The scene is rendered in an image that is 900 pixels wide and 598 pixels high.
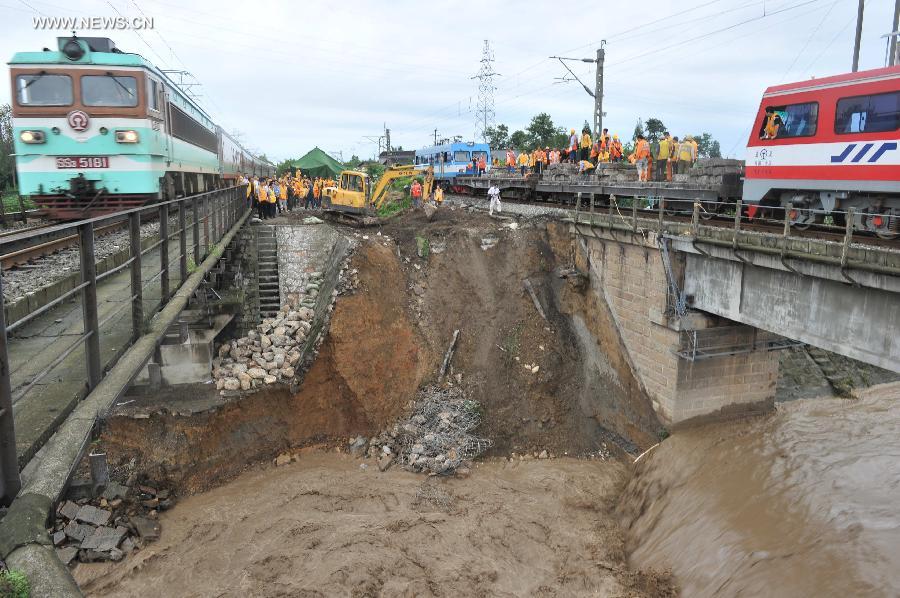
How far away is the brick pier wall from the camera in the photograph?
1452 cm

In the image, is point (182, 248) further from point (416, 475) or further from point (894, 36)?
point (894, 36)

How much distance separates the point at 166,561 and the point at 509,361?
9551 mm

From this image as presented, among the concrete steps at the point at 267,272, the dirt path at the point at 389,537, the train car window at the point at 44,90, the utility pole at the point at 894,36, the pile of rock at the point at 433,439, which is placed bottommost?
the dirt path at the point at 389,537

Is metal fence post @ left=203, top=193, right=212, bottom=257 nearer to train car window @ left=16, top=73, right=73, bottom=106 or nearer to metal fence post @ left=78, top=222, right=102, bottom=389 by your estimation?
train car window @ left=16, top=73, right=73, bottom=106

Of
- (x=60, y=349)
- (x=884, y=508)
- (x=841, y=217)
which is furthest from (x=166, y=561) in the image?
(x=841, y=217)

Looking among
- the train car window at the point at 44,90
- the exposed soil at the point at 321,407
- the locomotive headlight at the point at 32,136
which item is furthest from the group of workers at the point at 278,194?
the locomotive headlight at the point at 32,136

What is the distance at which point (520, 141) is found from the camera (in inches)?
2537

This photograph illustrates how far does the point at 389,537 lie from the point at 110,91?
1122 cm

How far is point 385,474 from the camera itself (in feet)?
46.5

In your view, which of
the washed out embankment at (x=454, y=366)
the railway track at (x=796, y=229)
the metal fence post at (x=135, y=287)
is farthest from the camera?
the washed out embankment at (x=454, y=366)

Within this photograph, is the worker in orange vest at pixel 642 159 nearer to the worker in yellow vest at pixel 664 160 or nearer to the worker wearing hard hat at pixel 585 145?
the worker in yellow vest at pixel 664 160

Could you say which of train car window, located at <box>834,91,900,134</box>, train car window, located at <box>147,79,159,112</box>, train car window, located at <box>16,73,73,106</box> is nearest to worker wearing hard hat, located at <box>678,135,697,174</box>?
train car window, located at <box>834,91,900,134</box>

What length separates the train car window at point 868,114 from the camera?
1174cm

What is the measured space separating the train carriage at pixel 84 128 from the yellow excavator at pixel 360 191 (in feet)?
32.5
